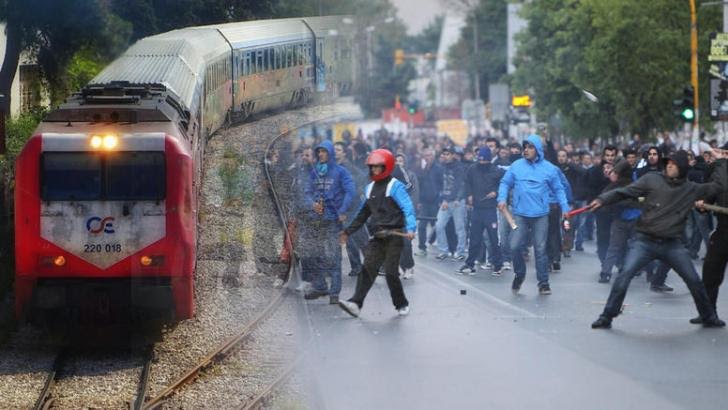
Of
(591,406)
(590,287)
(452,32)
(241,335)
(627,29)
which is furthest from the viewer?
(627,29)

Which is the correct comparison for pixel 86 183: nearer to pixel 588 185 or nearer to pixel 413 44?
pixel 413 44

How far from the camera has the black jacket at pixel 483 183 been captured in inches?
757

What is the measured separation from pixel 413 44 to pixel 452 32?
1275mm

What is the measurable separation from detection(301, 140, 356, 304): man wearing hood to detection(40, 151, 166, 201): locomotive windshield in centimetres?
262

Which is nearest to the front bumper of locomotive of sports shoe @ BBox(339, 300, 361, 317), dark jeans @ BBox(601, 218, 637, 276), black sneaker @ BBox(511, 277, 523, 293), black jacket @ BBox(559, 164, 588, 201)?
sports shoe @ BBox(339, 300, 361, 317)

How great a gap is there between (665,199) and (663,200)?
20mm

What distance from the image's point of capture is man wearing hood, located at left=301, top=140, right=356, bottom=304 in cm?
1598

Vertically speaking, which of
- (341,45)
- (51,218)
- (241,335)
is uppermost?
(341,45)

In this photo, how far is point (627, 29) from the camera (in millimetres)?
40031

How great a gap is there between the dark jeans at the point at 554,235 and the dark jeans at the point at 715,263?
5.73 metres

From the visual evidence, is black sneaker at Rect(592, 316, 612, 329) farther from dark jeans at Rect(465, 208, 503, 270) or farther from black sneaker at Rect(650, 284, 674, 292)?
dark jeans at Rect(465, 208, 503, 270)

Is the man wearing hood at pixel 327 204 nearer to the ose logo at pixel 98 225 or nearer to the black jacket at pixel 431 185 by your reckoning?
the ose logo at pixel 98 225

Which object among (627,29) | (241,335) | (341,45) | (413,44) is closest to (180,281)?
(241,335)

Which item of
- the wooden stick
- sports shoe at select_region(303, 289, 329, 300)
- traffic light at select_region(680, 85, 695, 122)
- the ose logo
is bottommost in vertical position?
sports shoe at select_region(303, 289, 329, 300)
